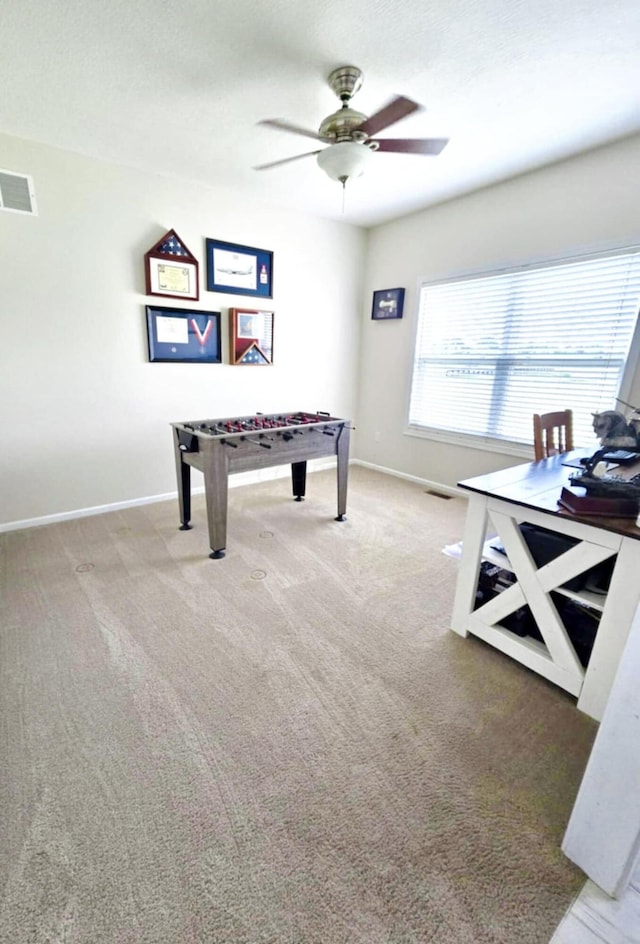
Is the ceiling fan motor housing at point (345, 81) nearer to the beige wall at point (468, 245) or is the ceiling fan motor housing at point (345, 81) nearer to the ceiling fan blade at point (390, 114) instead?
the ceiling fan blade at point (390, 114)

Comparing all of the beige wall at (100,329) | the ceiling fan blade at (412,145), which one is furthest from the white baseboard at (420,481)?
the ceiling fan blade at (412,145)

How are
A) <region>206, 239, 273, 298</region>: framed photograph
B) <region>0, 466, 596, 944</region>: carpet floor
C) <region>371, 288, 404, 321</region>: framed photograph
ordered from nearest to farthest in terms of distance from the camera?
<region>0, 466, 596, 944</region>: carpet floor < <region>206, 239, 273, 298</region>: framed photograph < <region>371, 288, 404, 321</region>: framed photograph

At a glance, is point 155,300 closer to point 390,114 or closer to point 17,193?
point 17,193

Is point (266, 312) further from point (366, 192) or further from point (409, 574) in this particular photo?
point (409, 574)

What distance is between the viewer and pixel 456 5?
5.09ft

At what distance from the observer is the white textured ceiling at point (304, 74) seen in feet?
5.26

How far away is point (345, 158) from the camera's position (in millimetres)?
1889

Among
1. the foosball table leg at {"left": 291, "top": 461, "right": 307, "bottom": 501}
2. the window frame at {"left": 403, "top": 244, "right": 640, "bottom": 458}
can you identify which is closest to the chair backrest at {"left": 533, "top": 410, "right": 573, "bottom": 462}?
the window frame at {"left": 403, "top": 244, "right": 640, "bottom": 458}

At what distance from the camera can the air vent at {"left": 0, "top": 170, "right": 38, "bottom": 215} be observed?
2.52 m

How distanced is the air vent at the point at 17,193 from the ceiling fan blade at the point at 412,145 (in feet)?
7.46

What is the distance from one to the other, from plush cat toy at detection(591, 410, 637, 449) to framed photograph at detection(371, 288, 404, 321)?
266 centimetres

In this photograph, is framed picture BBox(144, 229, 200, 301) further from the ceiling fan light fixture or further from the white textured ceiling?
the ceiling fan light fixture

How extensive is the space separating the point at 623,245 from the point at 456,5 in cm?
187

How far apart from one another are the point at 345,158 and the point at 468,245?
2.02 meters
